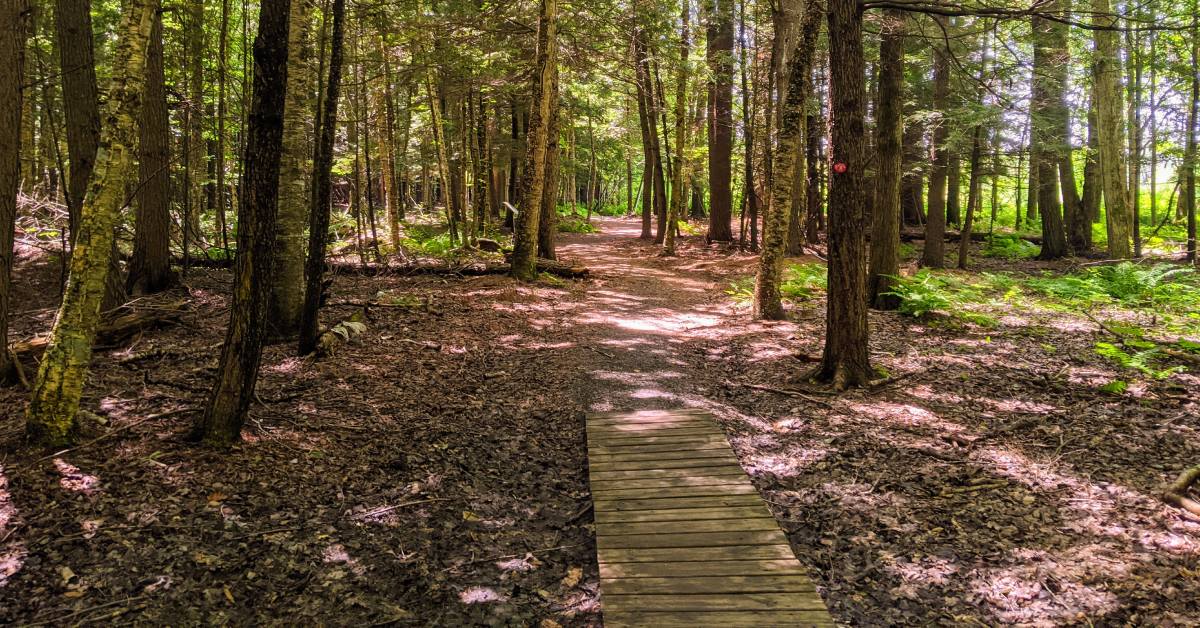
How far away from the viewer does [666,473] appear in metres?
5.80

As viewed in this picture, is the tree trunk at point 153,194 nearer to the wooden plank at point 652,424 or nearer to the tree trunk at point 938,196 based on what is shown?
the wooden plank at point 652,424

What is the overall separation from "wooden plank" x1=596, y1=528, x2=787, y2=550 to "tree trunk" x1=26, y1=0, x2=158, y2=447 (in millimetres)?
4278

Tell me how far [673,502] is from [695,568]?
94 centimetres

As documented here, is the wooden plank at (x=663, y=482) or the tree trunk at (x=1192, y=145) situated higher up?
the tree trunk at (x=1192, y=145)

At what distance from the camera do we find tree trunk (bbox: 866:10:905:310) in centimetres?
1043

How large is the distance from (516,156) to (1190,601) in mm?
22621

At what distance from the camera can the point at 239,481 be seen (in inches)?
202

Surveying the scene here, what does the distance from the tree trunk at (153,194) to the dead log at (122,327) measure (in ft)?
4.85

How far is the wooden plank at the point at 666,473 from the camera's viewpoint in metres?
5.72

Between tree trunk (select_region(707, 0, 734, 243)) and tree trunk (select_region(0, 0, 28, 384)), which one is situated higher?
tree trunk (select_region(707, 0, 734, 243))

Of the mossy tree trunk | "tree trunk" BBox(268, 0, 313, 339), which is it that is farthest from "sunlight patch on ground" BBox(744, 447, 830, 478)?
"tree trunk" BBox(268, 0, 313, 339)

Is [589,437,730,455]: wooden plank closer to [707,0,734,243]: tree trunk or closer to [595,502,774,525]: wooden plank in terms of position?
[595,502,774,525]: wooden plank

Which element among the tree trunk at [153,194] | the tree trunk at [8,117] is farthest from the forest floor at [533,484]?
the tree trunk at [153,194]

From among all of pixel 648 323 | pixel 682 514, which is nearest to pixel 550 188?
pixel 648 323
